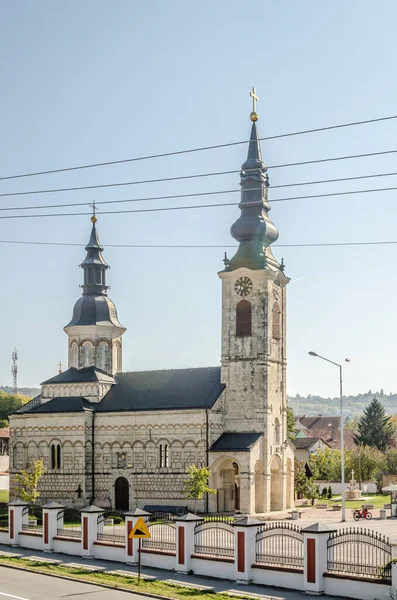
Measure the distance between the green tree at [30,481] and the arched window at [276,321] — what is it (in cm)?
1713

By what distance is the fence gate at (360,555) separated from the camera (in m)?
24.5

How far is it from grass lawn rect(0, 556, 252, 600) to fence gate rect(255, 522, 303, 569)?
5.78 feet

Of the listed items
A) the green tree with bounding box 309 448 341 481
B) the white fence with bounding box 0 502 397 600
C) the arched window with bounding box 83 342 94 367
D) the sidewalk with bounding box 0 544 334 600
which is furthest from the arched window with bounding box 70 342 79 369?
the sidewalk with bounding box 0 544 334 600

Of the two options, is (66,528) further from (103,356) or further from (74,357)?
(74,357)

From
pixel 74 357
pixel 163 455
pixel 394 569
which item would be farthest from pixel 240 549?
pixel 74 357

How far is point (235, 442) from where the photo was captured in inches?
2170

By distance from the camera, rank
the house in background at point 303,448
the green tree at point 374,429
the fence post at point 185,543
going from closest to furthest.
Result: 1. the fence post at point 185,543
2. the house in background at point 303,448
3. the green tree at point 374,429

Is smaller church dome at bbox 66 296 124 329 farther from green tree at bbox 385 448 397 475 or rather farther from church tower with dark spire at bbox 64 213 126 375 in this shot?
green tree at bbox 385 448 397 475

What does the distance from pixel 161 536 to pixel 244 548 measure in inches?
186

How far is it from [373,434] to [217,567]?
70517 millimetres

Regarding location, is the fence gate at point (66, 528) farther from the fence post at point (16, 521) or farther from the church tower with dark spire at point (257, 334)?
the church tower with dark spire at point (257, 334)

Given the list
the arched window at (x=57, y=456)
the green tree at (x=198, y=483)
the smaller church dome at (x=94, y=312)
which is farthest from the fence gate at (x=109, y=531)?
the smaller church dome at (x=94, y=312)

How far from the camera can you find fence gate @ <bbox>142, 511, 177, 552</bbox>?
30.9m

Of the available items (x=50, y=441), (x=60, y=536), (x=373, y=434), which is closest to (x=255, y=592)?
(x=60, y=536)
